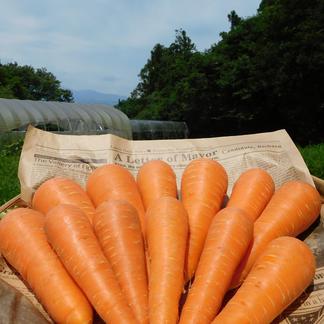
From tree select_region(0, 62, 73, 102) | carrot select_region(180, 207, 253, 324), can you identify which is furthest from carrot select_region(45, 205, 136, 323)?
tree select_region(0, 62, 73, 102)

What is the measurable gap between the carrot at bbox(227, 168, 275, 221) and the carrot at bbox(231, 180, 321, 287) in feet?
0.09

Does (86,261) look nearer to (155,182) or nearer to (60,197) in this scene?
(60,197)

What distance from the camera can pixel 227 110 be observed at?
53.0 ft

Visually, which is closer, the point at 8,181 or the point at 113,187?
the point at 113,187

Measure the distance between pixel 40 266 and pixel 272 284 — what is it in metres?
0.60

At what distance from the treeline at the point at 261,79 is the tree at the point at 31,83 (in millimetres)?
10756

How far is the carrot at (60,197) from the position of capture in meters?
1.53

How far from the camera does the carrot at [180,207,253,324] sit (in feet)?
3.73

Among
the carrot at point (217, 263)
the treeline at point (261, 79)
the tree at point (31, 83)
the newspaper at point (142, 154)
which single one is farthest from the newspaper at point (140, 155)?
the tree at point (31, 83)

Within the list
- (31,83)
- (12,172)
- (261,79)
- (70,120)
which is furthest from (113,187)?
(31,83)

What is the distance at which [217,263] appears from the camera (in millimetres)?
1253

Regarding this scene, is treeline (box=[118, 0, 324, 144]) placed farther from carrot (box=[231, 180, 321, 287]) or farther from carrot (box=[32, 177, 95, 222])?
carrot (box=[32, 177, 95, 222])

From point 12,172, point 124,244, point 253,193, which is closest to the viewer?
point 124,244

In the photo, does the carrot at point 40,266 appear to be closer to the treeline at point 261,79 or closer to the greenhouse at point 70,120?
the greenhouse at point 70,120
